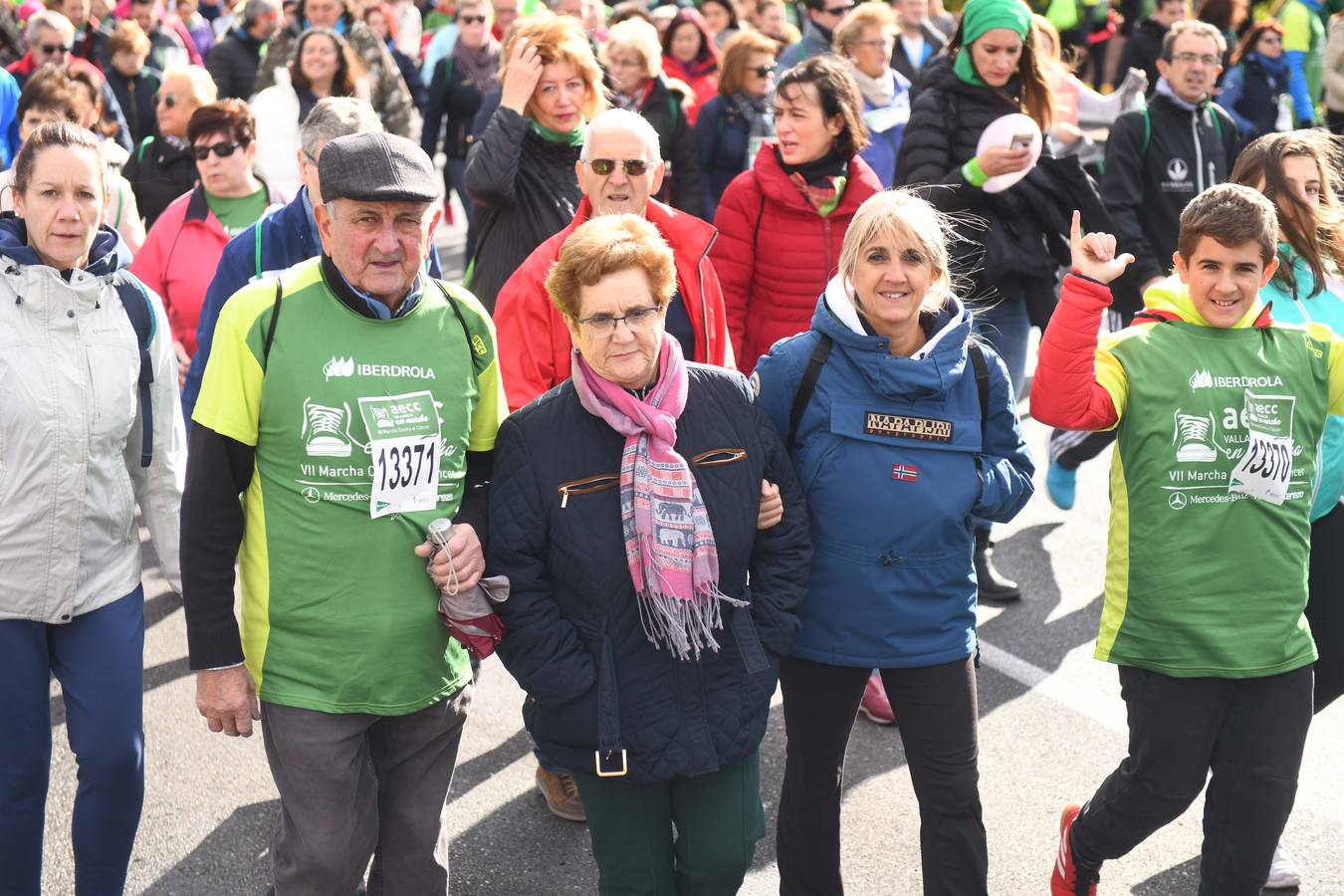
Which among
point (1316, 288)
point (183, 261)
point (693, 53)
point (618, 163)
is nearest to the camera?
point (1316, 288)

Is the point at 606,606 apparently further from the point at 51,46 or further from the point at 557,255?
the point at 51,46

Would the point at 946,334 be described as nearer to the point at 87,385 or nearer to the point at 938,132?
the point at 87,385

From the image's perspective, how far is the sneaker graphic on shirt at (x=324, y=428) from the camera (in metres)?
3.28

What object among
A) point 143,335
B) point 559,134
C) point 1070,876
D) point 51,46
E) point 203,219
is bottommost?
point 1070,876

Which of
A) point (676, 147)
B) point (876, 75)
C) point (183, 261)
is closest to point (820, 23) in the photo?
point (876, 75)

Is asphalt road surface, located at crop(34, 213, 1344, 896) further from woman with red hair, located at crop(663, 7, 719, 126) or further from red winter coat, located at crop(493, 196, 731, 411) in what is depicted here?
woman with red hair, located at crop(663, 7, 719, 126)

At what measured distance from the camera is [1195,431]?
3805 mm

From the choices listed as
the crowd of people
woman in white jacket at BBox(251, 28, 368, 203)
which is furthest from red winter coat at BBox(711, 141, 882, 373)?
woman in white jacket at BBox(251, 28, 368, 203)

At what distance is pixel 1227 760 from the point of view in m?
3.82

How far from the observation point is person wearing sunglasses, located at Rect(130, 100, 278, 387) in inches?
226

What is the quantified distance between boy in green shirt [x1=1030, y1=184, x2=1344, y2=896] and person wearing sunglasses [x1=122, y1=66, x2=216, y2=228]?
5.11 meters

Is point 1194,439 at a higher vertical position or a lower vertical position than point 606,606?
higher

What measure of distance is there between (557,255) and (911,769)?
1.71 m

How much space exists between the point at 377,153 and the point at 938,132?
3386 mm
